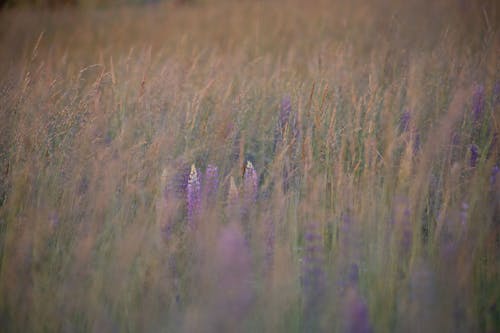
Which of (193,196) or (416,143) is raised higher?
(416,143)

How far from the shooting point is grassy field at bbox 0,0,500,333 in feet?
5.00

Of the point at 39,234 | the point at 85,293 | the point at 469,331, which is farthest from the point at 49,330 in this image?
the point at 469,331

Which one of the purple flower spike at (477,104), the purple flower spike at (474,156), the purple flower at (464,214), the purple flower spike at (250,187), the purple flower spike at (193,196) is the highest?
the purple flower spike at (477,104)

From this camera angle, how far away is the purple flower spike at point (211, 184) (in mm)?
2070

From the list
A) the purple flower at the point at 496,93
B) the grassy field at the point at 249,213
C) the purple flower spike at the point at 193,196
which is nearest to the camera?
the grassy field at the point at 249,213

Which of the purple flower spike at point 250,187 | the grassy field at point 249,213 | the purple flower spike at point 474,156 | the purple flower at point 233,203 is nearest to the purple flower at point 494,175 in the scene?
the grassy field at point 249,213

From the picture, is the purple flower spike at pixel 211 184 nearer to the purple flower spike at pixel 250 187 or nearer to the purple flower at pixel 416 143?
the purple flower spike at pixel 250 187

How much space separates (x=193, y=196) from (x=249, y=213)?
28 centimetres

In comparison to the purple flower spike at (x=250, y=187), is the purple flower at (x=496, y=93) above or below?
above

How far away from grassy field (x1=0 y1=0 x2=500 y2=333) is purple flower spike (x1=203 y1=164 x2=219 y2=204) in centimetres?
2

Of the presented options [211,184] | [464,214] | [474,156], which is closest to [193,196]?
[211,184]

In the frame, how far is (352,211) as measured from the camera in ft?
6.32

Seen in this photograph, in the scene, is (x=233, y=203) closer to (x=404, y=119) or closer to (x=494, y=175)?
(x=494, y=175)

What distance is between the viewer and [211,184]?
2182mm
